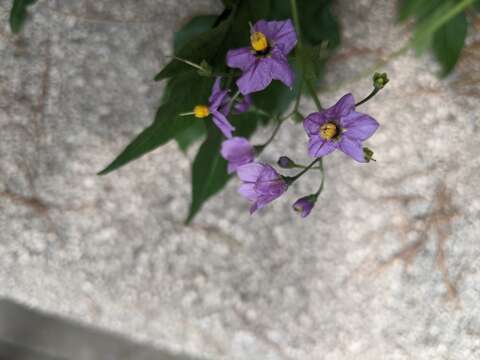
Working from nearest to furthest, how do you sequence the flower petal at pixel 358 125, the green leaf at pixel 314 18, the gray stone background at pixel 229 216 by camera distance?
the flower petal at pixel 358 125
the green leaf at pixel 314 18
the gray stone background at pixel 229 216

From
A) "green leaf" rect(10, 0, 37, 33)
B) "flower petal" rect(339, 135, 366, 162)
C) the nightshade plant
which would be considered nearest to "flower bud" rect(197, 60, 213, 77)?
the nightshade plant

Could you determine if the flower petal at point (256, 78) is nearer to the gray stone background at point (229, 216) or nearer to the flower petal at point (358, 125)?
the flower petal at point (358, 125)

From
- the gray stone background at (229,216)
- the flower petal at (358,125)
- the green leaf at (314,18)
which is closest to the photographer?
the flower petal at (358,125)

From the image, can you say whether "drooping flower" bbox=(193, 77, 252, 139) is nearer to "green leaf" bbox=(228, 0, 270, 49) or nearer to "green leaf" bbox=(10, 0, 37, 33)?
"green leaf" bbox=(228, 0, 270, 49)

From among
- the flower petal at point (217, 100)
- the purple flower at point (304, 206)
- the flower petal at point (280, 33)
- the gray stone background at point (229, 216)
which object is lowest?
the gray stone background at point (229, 216)

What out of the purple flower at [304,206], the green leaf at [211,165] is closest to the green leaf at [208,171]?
the green leaf at [211,165]

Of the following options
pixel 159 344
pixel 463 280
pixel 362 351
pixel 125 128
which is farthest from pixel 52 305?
pixel 463 280
